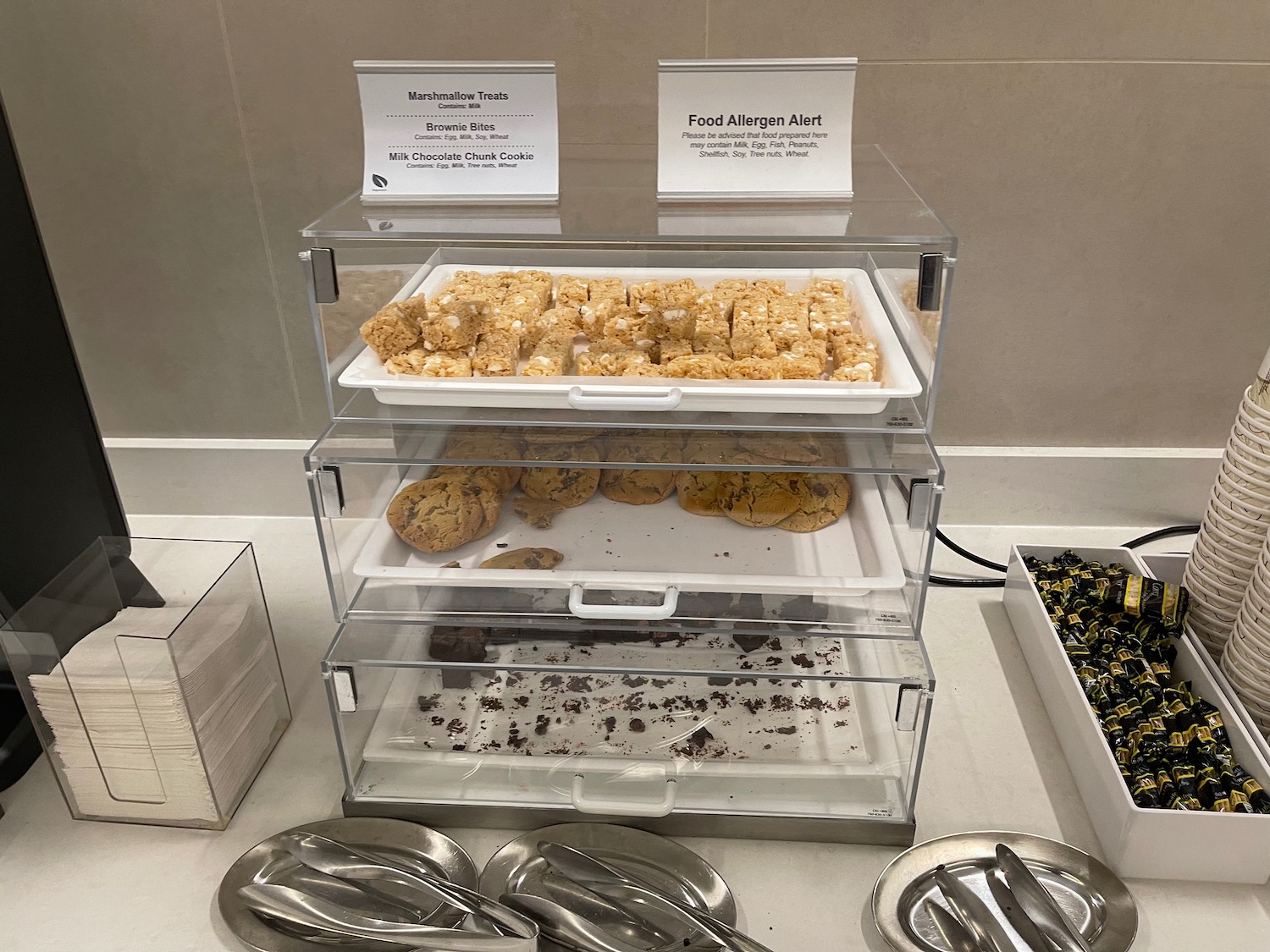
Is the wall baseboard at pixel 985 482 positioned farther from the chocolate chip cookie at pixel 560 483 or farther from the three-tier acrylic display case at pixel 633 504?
the chocolate chip cookie at pixel 560 483

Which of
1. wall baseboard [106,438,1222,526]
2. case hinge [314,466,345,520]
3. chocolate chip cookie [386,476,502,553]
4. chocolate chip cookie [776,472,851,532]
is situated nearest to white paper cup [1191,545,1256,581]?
wall baseboard [106,438,1222,526]

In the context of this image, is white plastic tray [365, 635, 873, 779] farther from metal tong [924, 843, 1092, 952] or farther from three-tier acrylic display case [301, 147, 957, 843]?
metal tong [924, 843, 1092, 952]

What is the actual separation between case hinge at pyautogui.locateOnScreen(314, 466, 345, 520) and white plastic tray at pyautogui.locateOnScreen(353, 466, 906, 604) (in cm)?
6

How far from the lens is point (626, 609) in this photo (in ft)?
3.24

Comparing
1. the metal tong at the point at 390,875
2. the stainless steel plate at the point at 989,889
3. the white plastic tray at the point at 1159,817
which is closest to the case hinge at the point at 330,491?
the metal tong at the point at 390,875

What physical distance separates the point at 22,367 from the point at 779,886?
1080 mm

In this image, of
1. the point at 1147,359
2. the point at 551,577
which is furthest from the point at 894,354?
the point at 1147,359

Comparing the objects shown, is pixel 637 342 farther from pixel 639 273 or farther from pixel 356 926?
pixel 356 926

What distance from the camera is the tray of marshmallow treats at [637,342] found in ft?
2.85

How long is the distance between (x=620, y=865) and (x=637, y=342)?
1.83ft

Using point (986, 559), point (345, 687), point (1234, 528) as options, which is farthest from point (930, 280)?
point (986, 559)

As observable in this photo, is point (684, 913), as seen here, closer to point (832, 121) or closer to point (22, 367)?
point (832, 121)

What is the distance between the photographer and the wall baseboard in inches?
63.7

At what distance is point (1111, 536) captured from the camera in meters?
1.65
